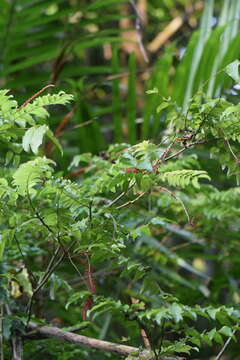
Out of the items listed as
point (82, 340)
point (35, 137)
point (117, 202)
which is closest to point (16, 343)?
point (82, 340)

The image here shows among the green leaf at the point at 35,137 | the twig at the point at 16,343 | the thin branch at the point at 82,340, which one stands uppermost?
the green leaf at the point at 35,137

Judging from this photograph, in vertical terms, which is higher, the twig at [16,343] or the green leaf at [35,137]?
the green leaf at [35,137]

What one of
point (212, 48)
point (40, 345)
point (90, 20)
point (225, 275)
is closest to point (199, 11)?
point (90, 20)

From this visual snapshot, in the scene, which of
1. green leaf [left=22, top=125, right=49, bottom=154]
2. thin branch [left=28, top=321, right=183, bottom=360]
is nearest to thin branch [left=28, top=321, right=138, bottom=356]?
thin branch [left=28, top=321, right=183, bottom=360]

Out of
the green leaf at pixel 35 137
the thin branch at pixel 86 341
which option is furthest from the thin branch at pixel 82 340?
the green leaf at pixel 35 137

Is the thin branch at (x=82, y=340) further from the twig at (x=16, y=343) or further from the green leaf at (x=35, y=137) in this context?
the green leaf at (x=35, y=137)

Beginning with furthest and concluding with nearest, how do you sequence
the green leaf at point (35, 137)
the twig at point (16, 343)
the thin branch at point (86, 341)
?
1. the twig at point (16, 343)
2. the thin branch at point (86, 341)
3. the green leaf at point (35, 137)

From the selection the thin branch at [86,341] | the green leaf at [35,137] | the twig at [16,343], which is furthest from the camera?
the twig at [16,343]

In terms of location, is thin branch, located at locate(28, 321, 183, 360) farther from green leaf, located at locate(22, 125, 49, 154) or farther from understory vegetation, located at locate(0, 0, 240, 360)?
green leaf, located at locate(22, 125, 49, 154)

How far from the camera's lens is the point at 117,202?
0.83m

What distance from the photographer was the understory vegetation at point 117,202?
70 centimetres

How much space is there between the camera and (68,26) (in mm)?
1659

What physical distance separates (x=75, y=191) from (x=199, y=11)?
2124mm

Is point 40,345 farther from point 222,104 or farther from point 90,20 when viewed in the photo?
point 90,20
